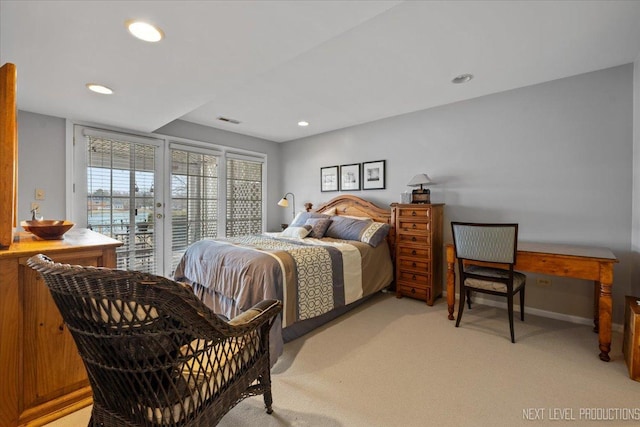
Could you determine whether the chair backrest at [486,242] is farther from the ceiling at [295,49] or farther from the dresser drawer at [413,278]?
the ceiling at [295,49]

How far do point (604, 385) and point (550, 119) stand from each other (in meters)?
2.39

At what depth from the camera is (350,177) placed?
436 centimetres

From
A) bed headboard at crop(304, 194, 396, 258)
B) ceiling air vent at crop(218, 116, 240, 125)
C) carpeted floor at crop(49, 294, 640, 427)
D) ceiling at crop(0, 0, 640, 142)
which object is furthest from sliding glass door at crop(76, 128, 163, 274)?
carpeted floor at crop(49, 294, 640, 427)

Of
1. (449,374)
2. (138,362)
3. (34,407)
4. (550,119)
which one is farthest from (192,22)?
(550,119)

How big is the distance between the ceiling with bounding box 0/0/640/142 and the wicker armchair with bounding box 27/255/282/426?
1.45m

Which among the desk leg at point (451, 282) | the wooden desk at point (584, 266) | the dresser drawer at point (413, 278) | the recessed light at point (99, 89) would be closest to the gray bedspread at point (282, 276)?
the dresser drawer at point (413, 278)

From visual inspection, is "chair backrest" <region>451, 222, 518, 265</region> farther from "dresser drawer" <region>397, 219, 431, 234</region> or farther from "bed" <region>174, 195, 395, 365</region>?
"bed" <region>174, 195, 395, 365</region>

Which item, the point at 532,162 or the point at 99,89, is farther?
the point at 532,162

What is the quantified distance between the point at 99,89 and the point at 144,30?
3.86 ft

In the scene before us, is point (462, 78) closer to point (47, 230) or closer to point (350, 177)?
point (350, 177)

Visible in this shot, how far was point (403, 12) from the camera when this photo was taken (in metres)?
1.76

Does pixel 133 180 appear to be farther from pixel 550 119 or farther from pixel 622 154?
pixel 622 154

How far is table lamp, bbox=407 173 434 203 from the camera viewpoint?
336cm

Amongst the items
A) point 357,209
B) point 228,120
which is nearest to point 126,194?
point 228,120
